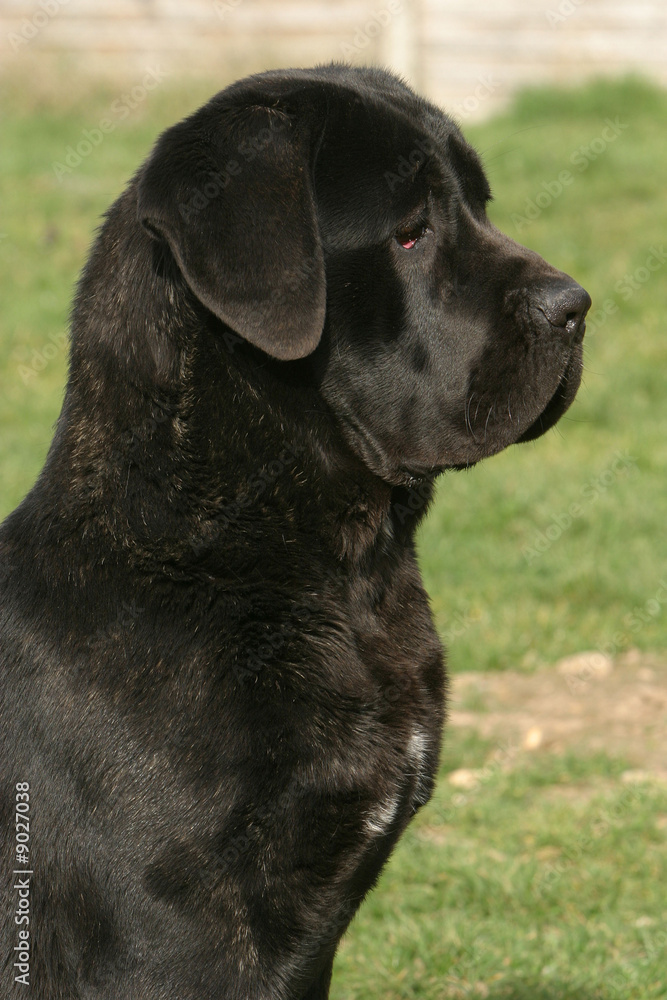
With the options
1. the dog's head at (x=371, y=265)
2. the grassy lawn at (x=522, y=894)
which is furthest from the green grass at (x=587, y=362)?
the dog's head at (x=371, y=265)

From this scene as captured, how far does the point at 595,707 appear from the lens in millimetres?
5031

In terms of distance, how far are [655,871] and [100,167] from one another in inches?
348

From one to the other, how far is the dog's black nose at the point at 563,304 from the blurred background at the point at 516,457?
1.89 m

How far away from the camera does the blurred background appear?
3.87 m

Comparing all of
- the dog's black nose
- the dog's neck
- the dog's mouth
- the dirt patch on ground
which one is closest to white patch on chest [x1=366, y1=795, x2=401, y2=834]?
the dog's neck

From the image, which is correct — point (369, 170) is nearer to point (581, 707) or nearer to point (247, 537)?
point (247, 537)

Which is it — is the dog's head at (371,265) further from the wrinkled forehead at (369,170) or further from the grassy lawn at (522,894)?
the grassy lawn at (522,894)

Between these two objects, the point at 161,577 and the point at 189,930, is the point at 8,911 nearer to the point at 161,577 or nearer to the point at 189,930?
the point at 189,930

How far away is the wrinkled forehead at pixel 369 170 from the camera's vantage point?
2.67 meters

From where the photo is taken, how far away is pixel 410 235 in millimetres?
2754

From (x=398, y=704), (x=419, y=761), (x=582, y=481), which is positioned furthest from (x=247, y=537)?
(x=582, y=481)

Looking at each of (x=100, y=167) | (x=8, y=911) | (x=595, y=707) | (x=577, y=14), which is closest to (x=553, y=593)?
(x=595, y=707)

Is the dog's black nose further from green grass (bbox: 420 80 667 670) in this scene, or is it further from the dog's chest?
green grass (bbox: 420 80 667 670)

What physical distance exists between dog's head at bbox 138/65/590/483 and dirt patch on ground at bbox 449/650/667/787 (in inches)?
85.3
